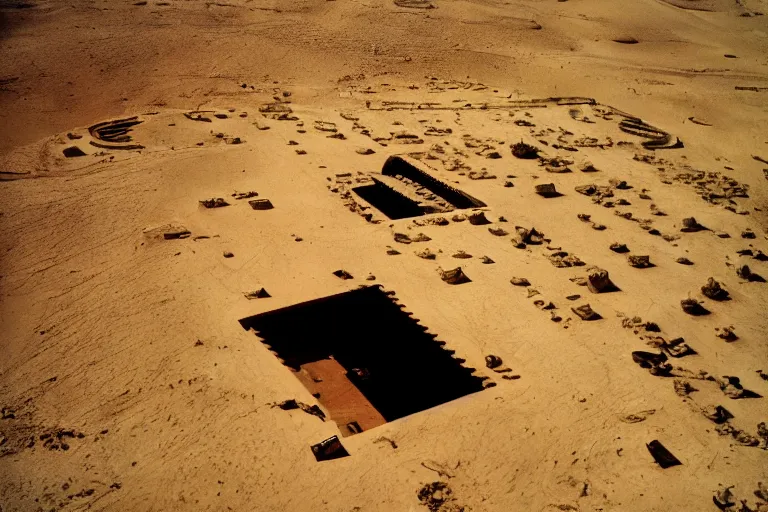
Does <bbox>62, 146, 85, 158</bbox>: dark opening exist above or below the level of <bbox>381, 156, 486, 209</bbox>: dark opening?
above

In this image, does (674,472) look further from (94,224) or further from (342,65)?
(342,65)

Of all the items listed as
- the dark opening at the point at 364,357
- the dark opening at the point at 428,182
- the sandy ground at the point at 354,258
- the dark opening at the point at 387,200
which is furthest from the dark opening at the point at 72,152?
the dark opening at the point at 364,357

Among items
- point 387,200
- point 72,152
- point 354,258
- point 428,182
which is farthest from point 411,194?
point 72,152

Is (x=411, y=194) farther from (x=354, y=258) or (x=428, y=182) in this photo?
(x=354, y=258)

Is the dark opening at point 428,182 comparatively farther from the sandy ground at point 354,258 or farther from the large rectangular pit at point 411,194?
the sandy ground at point 354,258

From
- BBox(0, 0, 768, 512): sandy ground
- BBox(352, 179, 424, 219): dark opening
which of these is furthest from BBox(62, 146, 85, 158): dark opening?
BBox(352, 179, 424, 219): dark opening

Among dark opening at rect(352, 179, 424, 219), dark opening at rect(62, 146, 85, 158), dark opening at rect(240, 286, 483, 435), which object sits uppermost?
dark opening at rect(62, 146, 85, 158)

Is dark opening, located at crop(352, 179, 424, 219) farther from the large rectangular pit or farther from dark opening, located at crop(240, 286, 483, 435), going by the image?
dark opening, located at crop(240, 286, 483, 435)
